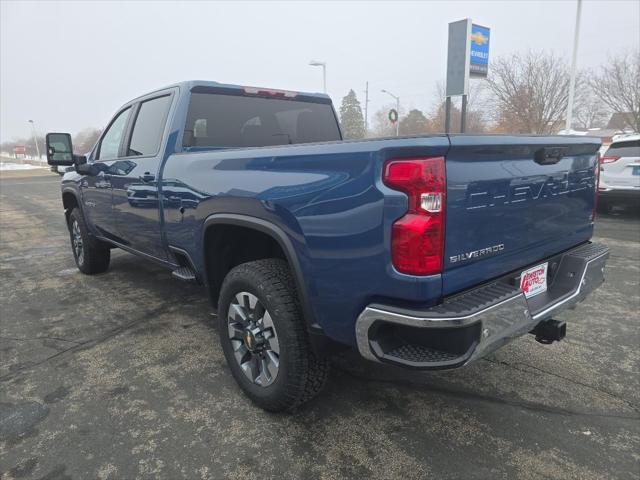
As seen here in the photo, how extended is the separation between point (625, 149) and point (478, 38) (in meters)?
11.6

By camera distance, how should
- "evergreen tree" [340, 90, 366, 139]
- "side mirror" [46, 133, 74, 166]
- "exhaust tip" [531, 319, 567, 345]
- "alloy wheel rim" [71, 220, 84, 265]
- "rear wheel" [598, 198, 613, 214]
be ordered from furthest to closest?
1. "evergreen tree" [340, 90, 366, 139]
2. "rear wheel" [598, 198, 613, 214]
3. "alloy wheel rim" [71, 220, 84, 265]
4. "side mirror" [46, 133, 74, 166]
5. "exhaust tip" [531, 319, 567, 345]


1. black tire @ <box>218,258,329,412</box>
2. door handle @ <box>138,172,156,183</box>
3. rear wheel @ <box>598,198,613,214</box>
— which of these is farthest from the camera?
rear wheel @ <box>598,198,613,214</box>

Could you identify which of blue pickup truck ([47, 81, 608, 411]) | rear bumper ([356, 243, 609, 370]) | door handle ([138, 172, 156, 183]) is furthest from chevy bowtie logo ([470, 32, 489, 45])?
rear bumper ([356, 243, 609, 370])

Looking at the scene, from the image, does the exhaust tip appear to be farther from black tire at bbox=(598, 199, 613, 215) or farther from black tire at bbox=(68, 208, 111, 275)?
black tire at bbox=(598, 199, 613, 215)

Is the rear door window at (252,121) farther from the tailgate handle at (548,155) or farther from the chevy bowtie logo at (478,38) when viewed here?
the chevy bowtie logo at (478,38)

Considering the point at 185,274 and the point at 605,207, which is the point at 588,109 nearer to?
the point at 605,207

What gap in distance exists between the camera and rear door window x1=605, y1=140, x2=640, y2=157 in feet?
26.7

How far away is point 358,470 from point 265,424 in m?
0.60

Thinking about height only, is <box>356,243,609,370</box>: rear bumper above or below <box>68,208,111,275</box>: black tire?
above

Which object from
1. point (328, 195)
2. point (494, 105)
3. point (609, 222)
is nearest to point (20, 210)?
point (328, 195)

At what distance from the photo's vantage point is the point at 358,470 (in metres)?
2.15

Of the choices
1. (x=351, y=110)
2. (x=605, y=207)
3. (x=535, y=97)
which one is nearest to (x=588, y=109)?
(x=535, y=97)

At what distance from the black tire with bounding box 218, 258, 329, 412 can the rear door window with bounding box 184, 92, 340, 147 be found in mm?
1389

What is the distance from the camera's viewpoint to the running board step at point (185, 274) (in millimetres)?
3201
